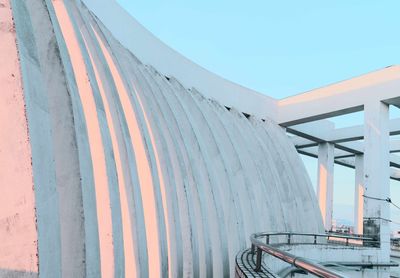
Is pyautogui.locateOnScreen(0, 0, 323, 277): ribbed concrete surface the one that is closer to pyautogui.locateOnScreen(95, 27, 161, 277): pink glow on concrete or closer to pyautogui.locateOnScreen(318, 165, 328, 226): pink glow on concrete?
pyautogui.locateOnScreen(95, 27, 161, 277): pink glow on concrete

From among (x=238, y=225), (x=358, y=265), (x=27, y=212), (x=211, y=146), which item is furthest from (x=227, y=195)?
(x=27, y=212)

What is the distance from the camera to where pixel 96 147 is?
5.23 meters

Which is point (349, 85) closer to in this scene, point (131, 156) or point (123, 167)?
point (131, 156)

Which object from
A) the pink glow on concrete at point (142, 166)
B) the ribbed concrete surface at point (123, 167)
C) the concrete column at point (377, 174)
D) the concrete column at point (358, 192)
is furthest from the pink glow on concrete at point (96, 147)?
the concrete column at point (358, 192)

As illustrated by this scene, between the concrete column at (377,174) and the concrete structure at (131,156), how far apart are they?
0.17 feet

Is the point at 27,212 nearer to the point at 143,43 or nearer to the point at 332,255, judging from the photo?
the point at 143,43

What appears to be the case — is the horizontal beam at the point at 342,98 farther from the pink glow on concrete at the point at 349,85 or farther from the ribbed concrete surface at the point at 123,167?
the ribbed concrete surface at the point at 123,167

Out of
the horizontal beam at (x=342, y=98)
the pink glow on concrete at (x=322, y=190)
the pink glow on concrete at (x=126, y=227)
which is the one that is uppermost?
the horizontal beam at (x=342, y=98)

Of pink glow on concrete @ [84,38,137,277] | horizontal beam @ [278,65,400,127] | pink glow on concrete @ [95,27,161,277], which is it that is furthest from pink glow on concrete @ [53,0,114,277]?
horizontal beam @ [278,65,400,127]

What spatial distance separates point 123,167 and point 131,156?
38cm

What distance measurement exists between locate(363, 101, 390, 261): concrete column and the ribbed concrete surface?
129 inches

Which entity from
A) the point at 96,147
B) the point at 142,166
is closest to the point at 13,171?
the point at 96,147

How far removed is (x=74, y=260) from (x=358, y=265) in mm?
14127

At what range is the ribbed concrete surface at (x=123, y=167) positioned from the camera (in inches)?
134
